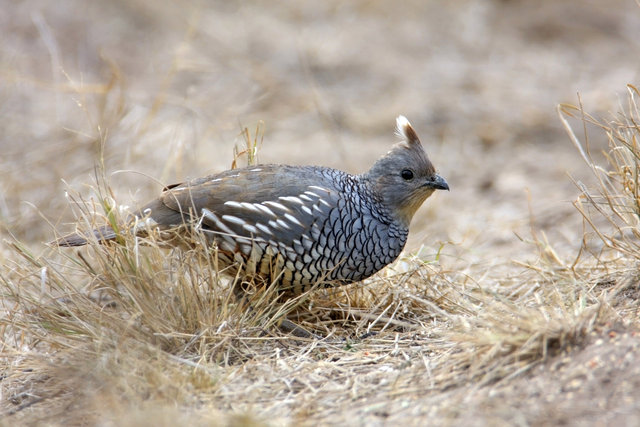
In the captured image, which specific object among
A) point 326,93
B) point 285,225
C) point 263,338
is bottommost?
point 263,338

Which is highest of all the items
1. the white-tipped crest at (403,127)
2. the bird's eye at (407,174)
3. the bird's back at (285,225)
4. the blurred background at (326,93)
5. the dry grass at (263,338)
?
the blurred background at (326,93)

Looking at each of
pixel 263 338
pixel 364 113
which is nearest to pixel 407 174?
pixel 263 338

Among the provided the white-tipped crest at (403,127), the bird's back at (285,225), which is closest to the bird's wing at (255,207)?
the bird's back at (285,225)

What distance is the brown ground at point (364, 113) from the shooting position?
11.8ft

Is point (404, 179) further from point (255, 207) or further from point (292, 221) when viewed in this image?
point (255, 207)

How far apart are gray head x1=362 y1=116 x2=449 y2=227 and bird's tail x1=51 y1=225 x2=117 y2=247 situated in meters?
1.77

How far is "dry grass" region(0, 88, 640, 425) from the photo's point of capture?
364 cm

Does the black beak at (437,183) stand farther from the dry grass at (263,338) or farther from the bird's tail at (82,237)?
the bird's tail at (82,237)

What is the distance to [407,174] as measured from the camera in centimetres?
510

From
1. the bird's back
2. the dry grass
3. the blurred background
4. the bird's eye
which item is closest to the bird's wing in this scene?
the bird's back

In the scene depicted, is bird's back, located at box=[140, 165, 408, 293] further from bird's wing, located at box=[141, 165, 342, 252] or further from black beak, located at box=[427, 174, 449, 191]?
black beak, located at box=[427, 174, 449, 191]

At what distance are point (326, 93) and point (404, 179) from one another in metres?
6.32

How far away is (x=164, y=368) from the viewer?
3.91 m

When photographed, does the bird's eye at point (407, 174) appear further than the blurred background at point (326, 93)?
No
